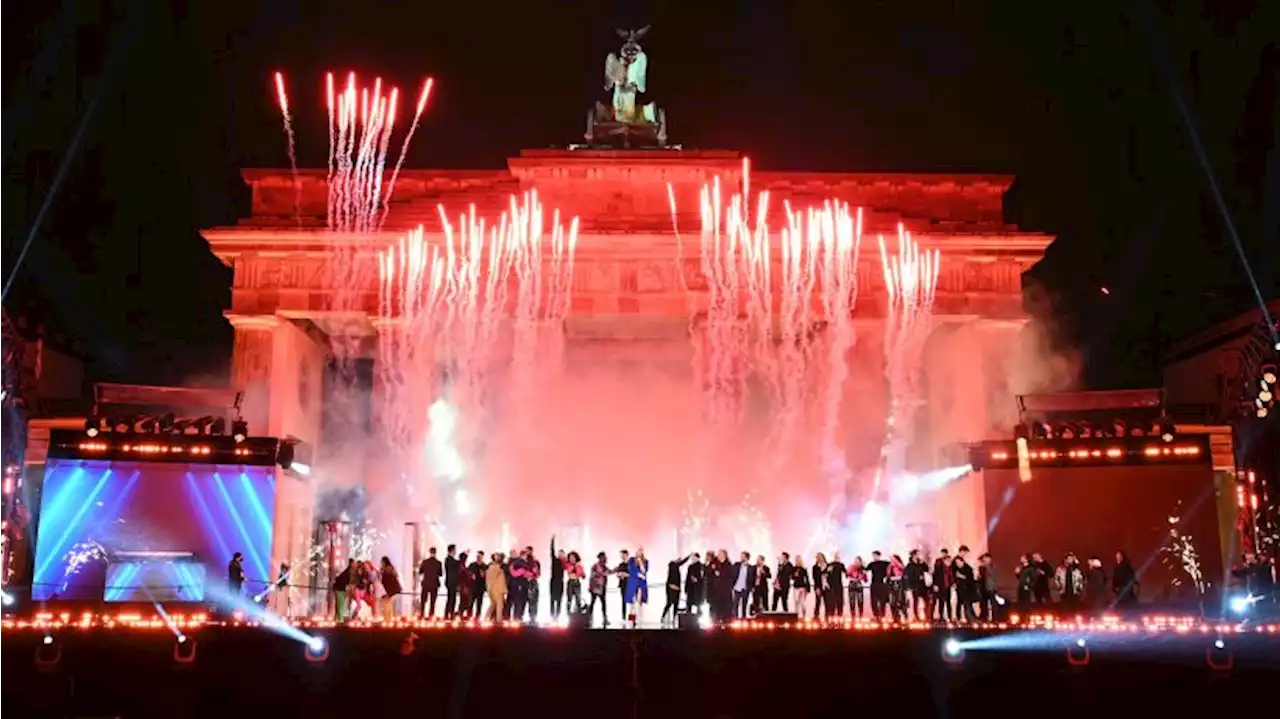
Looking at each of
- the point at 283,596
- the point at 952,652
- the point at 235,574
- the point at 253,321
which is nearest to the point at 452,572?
the point at 235,574

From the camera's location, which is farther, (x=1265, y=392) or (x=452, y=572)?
(x=1265, y=392)

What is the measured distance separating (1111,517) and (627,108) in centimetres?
1766

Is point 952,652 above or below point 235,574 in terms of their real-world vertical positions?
below

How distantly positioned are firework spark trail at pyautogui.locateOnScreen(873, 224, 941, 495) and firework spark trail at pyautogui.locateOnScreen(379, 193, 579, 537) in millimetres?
9365

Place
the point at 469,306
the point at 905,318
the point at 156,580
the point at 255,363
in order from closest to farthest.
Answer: the point at 156,580
the point at 255,363
the point at 905,318
the point at 469,306

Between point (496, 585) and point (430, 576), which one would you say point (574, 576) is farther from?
point (430, 576)

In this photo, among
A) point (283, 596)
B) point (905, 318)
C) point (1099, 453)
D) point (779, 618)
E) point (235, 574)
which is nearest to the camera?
point (779, 618)

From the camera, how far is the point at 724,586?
23.8 metres

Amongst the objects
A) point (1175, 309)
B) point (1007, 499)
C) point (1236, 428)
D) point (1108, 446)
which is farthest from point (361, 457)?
point (1175, 309)

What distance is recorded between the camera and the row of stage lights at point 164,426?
27.9 meters

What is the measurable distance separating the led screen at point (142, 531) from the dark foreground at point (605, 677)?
10986 mm

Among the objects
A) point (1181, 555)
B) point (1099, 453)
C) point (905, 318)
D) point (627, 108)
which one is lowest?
point (1181, 555)

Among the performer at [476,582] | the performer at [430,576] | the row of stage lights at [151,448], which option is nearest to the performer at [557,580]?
the performer at [476,582]

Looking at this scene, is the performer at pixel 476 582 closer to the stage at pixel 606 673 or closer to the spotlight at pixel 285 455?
the stage at pixel 606 673
